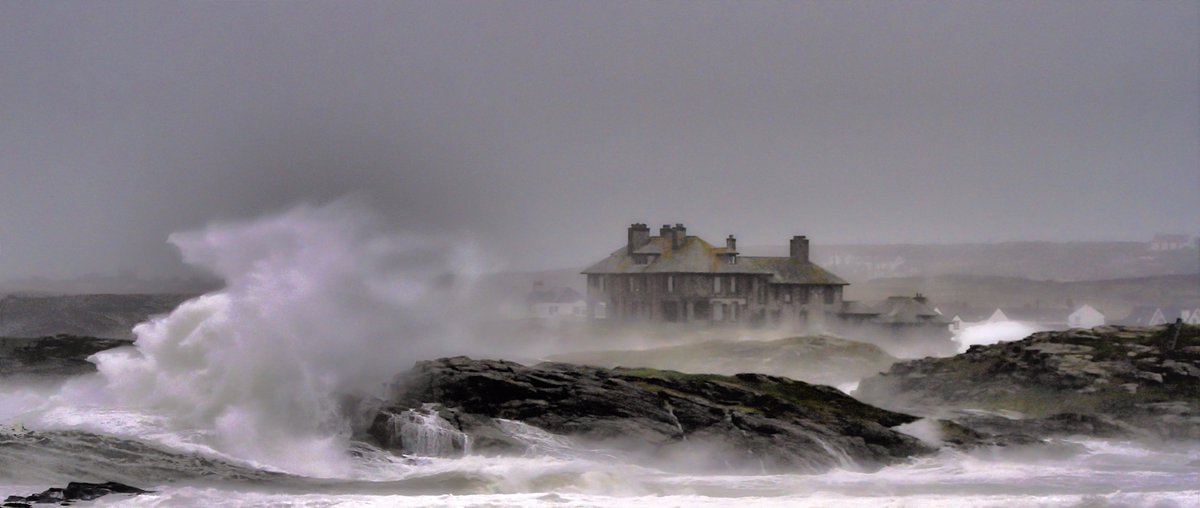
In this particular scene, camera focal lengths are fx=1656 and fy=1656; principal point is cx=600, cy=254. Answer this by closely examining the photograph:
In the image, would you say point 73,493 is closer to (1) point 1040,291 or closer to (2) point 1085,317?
(2) point 1085,317

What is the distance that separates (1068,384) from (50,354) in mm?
34261

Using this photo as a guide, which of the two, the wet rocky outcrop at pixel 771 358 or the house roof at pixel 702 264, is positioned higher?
the house roof at pixel 702 264

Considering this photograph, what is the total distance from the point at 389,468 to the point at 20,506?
8.18m

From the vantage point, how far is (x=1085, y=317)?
3885 inches

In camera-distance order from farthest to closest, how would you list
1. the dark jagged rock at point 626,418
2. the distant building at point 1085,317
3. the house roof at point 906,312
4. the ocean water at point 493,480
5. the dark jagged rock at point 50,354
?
the distant building at point 1085,317, the house roof at point 906,312, the dark jagged rock at point 50,354, the dark jagged rock at point 626,418, the ocean water at point 493,480

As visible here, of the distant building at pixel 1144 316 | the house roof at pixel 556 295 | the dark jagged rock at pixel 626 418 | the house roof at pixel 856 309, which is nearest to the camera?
the dark jagged rock at pixel 626 418

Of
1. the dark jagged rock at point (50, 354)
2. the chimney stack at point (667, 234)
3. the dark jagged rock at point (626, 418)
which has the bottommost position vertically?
the dark jagged rock at point (626, 418)

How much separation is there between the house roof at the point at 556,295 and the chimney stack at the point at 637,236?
365 inches

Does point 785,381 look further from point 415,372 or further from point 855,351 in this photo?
point 855,351

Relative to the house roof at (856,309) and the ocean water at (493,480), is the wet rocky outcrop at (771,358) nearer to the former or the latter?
the house roof at (856,309)

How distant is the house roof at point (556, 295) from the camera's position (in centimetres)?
9482

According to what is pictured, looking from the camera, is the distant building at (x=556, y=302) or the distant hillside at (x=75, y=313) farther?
the distant building at (x=556, y=302)

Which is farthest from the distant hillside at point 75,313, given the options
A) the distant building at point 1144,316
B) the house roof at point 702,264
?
the distant building at point 1144,316

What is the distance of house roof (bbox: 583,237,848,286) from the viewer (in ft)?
277
